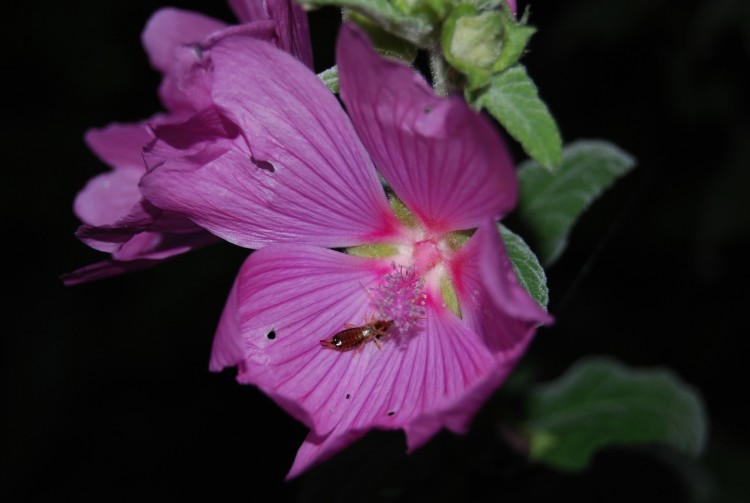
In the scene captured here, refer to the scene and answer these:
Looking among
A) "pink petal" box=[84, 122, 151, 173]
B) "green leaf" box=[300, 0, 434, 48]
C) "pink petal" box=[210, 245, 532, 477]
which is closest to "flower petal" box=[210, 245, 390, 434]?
"pink petal" box=[210, 245, 532, 477]

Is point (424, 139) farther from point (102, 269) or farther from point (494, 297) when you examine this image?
point (102, 269)

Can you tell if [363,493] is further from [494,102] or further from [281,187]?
[494,102]

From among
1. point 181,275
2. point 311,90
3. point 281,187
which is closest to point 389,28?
Answer: point 311,90

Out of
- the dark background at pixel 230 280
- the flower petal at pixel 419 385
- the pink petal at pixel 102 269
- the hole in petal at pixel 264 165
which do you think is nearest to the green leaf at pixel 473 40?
the hole in petal at pixel 264 165

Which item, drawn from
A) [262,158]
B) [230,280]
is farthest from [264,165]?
[230,280]

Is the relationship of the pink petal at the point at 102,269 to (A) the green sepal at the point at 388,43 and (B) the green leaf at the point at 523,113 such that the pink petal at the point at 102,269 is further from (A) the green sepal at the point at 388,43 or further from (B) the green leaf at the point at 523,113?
(B) the green leaf at the point at 523,113

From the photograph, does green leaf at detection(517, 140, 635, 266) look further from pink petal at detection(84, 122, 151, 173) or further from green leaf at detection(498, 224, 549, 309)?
pink petal at detection(84, 122, 151, 173)
